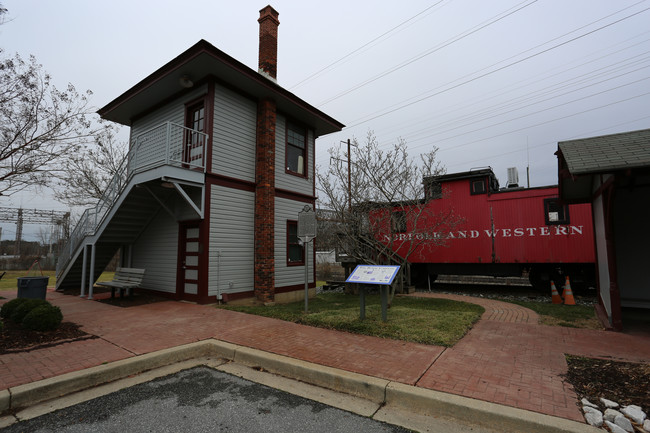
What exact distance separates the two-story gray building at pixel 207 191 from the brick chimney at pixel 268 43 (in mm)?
34

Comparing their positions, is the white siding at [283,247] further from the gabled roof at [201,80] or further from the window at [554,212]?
the window at [554,212]

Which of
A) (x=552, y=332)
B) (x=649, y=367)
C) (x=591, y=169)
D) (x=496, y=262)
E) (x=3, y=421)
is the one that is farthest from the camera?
(x=496, y=262)

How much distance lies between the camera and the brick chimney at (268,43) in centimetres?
1118

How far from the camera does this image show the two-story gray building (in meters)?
8.70

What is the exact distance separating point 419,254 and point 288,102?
7.65 m

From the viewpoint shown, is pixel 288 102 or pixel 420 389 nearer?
pixel 420 389

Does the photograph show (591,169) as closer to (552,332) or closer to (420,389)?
(552,332)

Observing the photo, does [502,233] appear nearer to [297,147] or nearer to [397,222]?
[397,222]

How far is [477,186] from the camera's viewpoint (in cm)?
1281

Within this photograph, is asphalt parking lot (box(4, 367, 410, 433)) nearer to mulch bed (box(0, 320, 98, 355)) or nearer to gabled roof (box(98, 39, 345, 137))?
mulch bed (box(0, 320, 98, 355))

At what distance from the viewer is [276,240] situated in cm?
1040

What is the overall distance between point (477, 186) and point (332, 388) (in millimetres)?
11179

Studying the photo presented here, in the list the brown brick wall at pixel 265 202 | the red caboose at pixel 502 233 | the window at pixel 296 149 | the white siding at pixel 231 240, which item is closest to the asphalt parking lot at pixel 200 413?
the white siding at pixel 231 240

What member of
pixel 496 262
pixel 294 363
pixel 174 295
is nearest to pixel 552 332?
pixel 294 363
